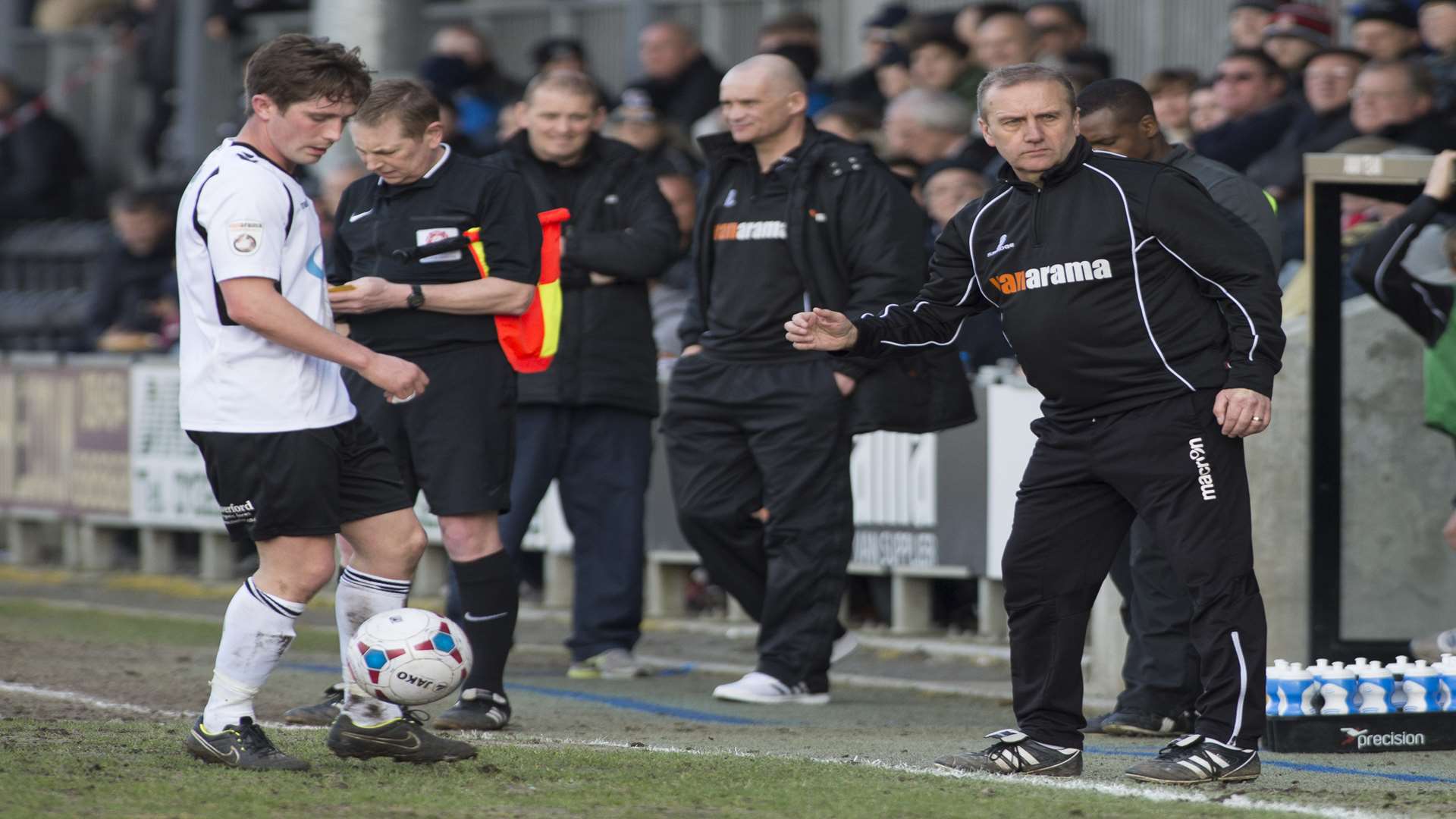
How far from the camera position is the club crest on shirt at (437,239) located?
713cm

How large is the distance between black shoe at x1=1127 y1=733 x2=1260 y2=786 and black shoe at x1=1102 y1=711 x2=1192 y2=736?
150 cm

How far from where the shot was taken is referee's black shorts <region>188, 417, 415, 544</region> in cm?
564

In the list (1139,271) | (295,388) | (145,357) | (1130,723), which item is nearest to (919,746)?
(1130,723)

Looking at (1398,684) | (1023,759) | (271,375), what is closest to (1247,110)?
(1398,684)

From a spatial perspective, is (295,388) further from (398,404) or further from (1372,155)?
(1372,155)

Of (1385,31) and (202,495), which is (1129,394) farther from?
(202,495)

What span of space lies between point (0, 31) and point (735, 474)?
1563cm

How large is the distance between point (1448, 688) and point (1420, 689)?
0.11 m

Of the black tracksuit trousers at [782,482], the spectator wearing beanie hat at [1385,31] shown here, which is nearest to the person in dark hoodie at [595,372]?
the black tracksuit trousers at [782,482]

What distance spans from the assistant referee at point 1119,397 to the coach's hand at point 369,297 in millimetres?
2005

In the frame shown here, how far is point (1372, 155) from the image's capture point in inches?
305

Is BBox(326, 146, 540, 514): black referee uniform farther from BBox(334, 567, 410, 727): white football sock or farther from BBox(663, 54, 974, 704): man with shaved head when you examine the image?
BBox(663, 54, 974, 704): man with shaved head

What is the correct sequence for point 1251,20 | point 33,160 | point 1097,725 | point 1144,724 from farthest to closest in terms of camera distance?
point 33,160 < point 1251,20 < point 1097,725 < point 1144,724

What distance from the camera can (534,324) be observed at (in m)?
7.24
